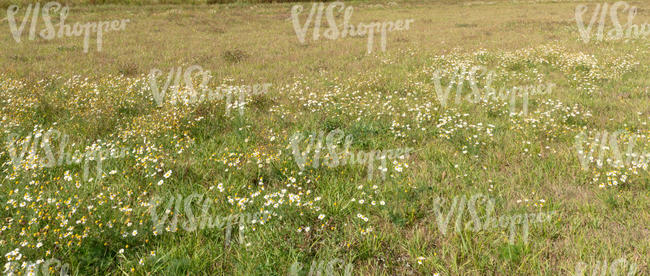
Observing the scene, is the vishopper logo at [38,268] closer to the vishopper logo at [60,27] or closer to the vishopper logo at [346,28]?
the vishopper logo at [346,28]

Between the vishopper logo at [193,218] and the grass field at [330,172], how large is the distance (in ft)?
0.09

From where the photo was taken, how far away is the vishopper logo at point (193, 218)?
3664mm

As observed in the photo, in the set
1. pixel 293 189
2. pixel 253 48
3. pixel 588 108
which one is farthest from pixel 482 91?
pixel 253 48

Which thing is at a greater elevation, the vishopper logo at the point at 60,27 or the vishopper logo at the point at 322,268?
the vishopper logo at the point at 60,27

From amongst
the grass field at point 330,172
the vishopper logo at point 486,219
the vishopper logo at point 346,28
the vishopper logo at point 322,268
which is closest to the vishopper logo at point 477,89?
the grass field at point 330,172

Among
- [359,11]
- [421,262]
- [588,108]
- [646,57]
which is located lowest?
[421,262]

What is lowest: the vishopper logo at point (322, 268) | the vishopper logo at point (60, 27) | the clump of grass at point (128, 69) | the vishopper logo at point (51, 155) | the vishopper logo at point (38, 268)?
the vishopper logo at point (322, 268)

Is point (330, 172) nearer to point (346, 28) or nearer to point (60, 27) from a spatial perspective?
point (346, 28)

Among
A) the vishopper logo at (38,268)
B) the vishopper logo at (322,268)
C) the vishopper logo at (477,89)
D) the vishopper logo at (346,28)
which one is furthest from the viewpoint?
the vishopper logo at (346,28)

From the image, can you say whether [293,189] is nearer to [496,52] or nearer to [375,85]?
[375,85]

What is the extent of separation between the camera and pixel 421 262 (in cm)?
317

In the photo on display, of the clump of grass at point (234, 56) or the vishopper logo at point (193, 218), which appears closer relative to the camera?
the vishopper logo at point (193, 218)

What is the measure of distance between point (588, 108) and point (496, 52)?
6.38 metres

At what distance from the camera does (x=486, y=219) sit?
3721 mm
